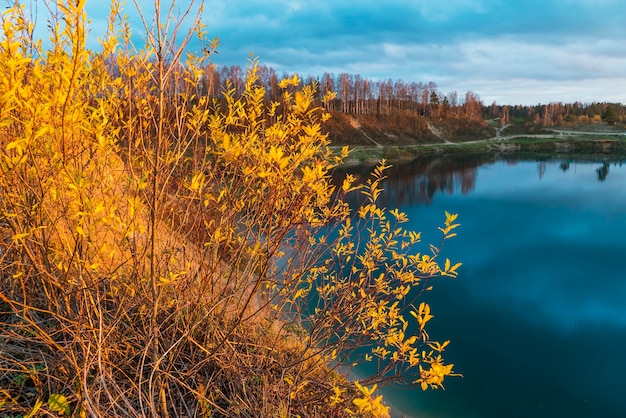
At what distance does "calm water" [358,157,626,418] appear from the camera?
29.0 feet

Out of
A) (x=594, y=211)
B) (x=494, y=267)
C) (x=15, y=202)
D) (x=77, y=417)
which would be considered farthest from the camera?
(x=594, y=211)

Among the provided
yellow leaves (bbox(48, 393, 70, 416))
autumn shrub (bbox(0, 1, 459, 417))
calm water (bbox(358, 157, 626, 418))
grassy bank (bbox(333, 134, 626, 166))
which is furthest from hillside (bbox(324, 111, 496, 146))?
yellow leaves (bbox(48, 393, 70, 416))

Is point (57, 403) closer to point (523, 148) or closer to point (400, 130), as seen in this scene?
point (400, 130)

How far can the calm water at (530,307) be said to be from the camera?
29.0 feet

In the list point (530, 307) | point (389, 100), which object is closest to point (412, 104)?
point (389, 100)

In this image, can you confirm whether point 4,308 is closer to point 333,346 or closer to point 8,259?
point 8,259

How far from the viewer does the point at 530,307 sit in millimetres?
13125

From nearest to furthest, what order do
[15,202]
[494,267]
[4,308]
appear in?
[15,202] → [4,308] → [494,267]

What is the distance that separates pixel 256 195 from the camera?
2834 millimetres

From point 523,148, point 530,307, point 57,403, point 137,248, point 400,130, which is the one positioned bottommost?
point 530,307

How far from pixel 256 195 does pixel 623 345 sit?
13.1m

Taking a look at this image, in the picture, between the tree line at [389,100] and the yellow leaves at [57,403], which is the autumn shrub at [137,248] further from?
the tree line at [389,100]

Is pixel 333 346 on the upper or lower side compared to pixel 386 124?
lower

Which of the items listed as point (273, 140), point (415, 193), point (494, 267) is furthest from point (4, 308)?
point (415, 193)
